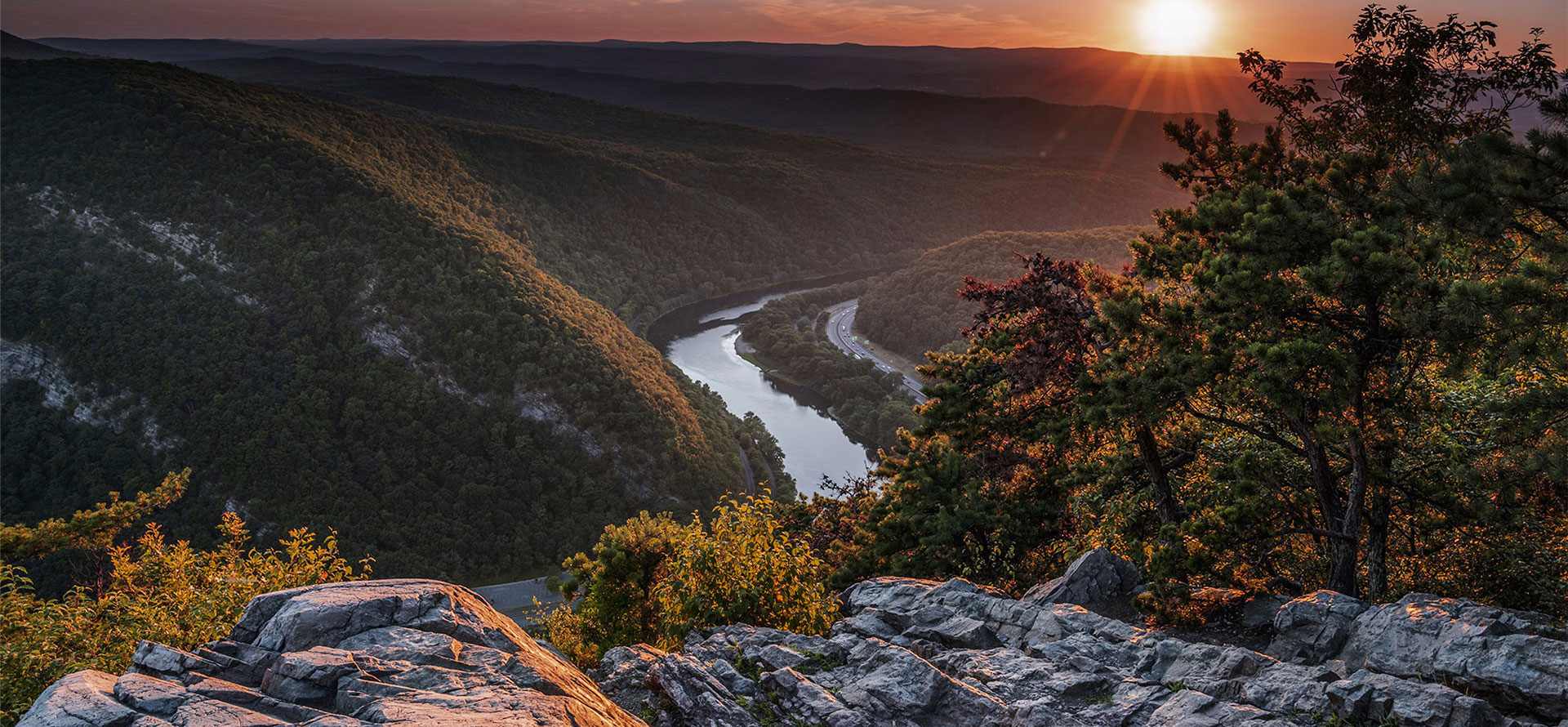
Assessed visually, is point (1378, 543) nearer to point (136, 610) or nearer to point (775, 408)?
point (136, 610)

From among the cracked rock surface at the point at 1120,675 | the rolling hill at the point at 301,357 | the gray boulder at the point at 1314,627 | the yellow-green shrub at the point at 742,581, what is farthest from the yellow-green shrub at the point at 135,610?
the rolling hill at the point at 301,357

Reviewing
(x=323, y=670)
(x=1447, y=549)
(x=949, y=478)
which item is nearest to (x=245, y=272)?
(x=949, y=478)

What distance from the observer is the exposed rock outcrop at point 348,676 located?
734 cm

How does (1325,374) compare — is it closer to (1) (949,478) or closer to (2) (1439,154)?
(2) (1439,154)

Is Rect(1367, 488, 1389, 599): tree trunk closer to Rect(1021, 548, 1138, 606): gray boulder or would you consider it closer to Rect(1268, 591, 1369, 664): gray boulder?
Rect(1268, 591, 1369, 664): gray boulder

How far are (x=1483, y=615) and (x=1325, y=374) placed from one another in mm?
4170

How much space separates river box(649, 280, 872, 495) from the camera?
94.4 meters

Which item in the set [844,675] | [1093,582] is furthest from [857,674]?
[1093,582]

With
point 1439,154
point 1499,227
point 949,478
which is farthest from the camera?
point 949,478

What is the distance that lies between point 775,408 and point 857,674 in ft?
326

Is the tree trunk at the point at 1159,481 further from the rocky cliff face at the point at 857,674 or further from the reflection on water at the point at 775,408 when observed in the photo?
the reflection on water at the point at 775,408

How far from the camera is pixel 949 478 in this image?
25312 millimetres

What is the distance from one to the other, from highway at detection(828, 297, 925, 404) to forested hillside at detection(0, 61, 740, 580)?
1163 inches

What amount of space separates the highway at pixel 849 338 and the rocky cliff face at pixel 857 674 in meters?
90.6
